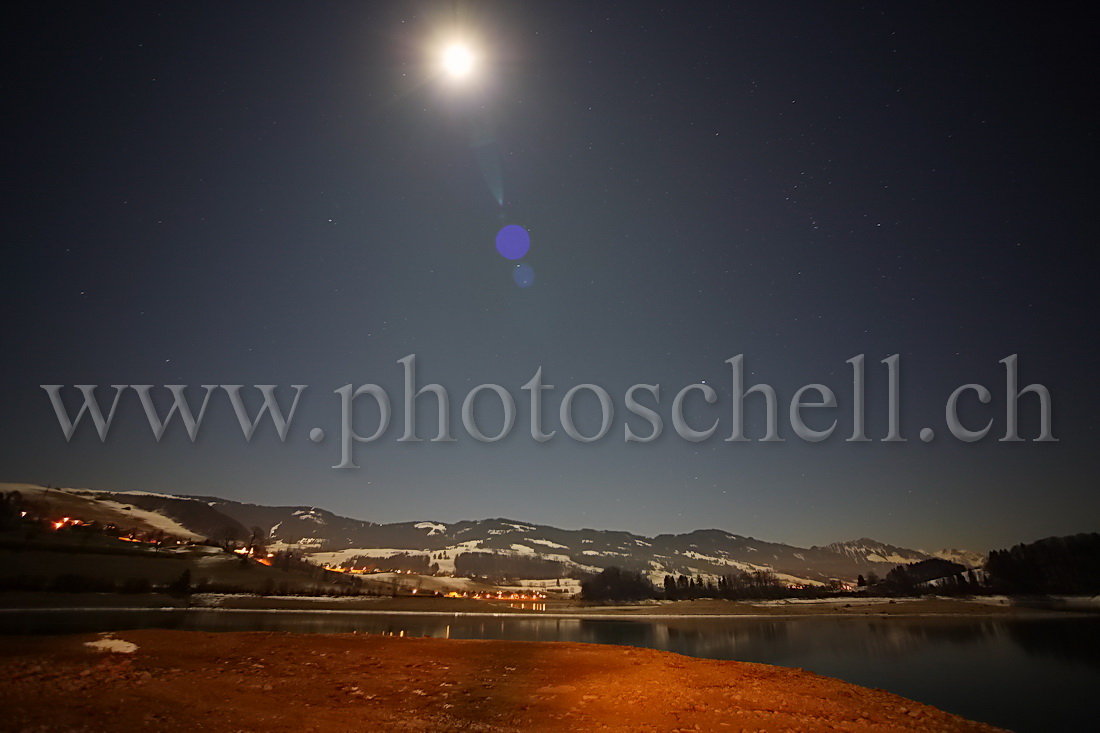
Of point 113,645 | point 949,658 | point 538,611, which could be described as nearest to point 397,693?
point 113,645

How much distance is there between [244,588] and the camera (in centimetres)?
15000

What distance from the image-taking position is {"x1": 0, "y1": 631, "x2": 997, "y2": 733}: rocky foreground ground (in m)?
14.1

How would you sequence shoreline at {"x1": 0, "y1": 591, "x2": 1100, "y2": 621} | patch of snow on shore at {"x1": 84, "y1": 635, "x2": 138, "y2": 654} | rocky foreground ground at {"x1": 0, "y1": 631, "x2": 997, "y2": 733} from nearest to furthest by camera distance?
1. rocky foreground ground at {"x1": 0, "y1": 631, "x2": 997, "y2": 733}
2. patch of snow on shore at {"x1": 84, "y1": 635, "x2": 138, "y2": 654}
3. shoreline at {"x1": 0, "y1": 591, "x2": 1100, "y2": 621}

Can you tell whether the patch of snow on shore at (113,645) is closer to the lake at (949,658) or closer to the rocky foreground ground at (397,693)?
the rocky foreground ground at (397,693)

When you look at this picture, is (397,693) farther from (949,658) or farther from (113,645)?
(949,658)

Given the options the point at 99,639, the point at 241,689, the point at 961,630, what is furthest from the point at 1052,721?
the point at 961,630

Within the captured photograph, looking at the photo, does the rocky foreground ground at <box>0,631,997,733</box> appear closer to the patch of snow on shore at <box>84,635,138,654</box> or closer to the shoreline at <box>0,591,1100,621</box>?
the patch of snow on shore at <box>84,635,138,654</box>

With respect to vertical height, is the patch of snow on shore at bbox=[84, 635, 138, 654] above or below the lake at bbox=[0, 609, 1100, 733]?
above

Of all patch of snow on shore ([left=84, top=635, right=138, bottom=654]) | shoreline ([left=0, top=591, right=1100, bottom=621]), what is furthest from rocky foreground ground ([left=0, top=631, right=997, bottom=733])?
shoreline ([left=0, top=591, right=1100, bottom=621])

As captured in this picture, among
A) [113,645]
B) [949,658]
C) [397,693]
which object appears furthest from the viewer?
[949,658]

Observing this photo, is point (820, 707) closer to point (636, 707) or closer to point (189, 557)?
point (636, 707)

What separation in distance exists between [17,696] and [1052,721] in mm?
45305

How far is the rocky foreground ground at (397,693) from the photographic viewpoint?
46.2 feet

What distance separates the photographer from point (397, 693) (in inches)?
711
